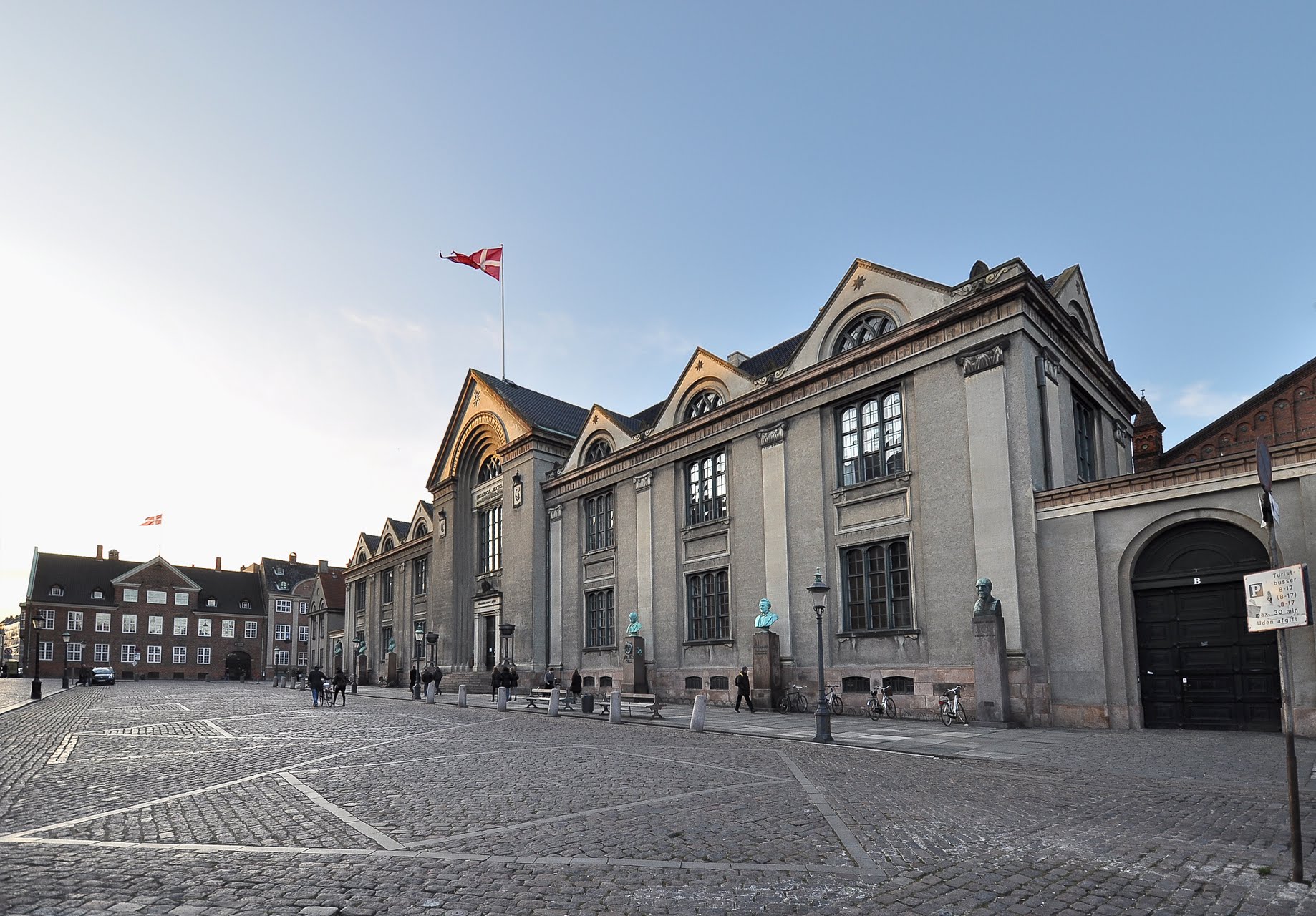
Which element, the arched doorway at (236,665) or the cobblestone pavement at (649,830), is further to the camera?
the arched doorway at (236,665)

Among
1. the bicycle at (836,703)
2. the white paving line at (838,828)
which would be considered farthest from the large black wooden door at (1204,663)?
the white paving line at (838,828)

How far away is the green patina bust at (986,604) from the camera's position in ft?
72.3

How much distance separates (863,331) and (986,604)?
9901 millimetres

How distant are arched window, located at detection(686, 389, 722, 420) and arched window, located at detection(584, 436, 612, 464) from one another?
5.51 m

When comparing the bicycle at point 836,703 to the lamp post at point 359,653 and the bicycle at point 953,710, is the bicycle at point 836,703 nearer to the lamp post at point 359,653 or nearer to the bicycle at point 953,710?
the bicycle at point 953,710

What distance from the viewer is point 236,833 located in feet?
29.1

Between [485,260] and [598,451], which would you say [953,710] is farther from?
[485,260]

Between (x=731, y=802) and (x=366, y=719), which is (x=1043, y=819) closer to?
(x=731, y=802)

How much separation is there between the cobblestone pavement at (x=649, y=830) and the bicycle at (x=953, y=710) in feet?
15.4

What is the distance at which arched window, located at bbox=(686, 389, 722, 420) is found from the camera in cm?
3381

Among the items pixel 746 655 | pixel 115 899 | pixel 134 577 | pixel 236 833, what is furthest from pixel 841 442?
pixel 134 577

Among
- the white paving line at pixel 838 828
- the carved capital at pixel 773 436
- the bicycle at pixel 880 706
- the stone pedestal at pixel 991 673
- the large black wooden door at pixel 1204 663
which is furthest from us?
the carved capital at pixel 773 436

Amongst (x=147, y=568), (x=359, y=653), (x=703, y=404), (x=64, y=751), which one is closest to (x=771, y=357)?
(x=703, y=404)

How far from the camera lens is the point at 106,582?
3664 inches
